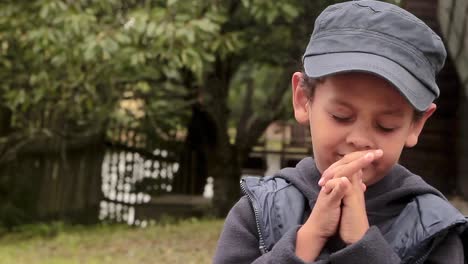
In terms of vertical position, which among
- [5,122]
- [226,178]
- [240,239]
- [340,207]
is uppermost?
[340,207]

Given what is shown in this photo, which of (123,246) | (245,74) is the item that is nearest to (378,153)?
(123,246)

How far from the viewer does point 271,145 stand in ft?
43.1

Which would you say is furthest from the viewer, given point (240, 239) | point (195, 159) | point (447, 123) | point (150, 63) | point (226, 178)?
point (195, 159)

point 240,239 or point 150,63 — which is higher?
point 150,63

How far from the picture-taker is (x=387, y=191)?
170 centimetres

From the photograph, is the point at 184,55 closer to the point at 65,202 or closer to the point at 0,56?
the point at 0,56

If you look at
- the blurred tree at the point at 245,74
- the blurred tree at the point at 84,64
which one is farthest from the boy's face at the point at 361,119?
the blurred tree at the point at 84,64

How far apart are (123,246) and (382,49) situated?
624cm

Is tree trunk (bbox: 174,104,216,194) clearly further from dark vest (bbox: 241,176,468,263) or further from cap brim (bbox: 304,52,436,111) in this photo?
cap brim (bbox: 304,52,436,111)

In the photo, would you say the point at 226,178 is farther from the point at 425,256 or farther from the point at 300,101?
the point at 425,256

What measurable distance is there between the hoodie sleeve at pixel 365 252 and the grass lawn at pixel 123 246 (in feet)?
16.6

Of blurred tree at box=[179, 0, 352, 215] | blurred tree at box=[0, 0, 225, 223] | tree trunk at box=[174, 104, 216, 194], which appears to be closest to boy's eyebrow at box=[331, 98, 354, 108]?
blurred tree at box=[179, 0, 352, 215]

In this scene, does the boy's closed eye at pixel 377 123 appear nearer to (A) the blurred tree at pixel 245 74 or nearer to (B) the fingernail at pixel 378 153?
(B) the fingernail at pixel 378 153

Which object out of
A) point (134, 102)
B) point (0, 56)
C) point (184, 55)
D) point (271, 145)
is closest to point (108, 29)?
point (184, 55)
